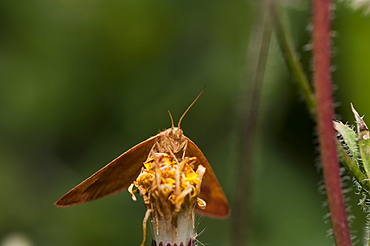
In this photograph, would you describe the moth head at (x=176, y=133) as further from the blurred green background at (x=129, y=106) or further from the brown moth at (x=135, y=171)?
the blurred green background at (x=129, y=106)

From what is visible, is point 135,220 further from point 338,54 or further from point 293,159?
point 338,54

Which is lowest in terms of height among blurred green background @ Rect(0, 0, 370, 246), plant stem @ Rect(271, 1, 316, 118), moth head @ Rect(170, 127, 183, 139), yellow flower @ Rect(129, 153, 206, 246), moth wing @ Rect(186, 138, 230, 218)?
yellow flower @ Rect(129, 153, 206, 246)

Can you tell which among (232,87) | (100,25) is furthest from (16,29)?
(232,87)

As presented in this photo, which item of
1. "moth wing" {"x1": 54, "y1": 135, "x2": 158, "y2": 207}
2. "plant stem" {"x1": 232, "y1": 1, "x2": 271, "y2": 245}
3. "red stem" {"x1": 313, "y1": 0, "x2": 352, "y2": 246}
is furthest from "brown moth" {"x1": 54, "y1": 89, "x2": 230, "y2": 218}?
"plant stem" {"x1": 232, "y1": 1, "x2": 271, "y2": 245}

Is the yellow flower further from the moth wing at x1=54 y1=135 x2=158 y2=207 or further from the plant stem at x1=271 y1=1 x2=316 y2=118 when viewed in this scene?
the plant stem at x1=271 y1=1 x2=316 y2=118

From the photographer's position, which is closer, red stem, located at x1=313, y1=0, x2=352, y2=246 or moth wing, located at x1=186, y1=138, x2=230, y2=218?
red stem, located at x1=313, y1=0, x2=352, y2=246

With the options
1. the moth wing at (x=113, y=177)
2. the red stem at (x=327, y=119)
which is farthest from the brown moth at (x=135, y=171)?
the red stem at (x=327, y=119)

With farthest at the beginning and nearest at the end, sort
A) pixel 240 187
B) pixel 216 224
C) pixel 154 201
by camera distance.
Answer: pixel 216 224 → pixel 240 187 → pixel 154 201

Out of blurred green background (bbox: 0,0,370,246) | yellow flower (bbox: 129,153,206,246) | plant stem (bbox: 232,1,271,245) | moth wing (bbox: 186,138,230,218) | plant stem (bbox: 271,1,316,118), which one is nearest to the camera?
yellow flower (bbox: 129,153,206,246)

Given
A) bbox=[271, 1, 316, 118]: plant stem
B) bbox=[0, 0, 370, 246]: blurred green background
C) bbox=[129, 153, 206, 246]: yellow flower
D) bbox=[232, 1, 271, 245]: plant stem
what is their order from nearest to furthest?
bbox=[129, 153, 206, 246]: yellow flower
bbox=[271, 1, 316, 118]: plant stem
bbox=[232, 1, 271, 245]: plant stem
bbox=[0, 0, 370, 246]: blurred green background
